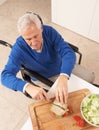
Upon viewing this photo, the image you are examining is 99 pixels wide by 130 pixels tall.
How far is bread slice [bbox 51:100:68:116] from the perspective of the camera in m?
1.03

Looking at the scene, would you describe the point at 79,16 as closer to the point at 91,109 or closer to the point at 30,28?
the point at 30,28

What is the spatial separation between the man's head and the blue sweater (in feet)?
0.33

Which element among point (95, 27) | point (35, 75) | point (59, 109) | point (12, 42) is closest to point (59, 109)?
point (59, 109)

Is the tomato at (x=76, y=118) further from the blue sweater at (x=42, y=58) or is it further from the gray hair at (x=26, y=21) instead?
the gray hair at (x=26, y=21)

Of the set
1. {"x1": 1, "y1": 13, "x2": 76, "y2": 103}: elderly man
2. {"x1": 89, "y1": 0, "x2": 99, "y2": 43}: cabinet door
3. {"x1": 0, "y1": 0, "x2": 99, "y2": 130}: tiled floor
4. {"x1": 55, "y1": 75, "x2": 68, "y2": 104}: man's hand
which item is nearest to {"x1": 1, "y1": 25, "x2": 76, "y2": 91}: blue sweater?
{"x1": 1, "y1": 13, "x2": 76, "y2": 103}: elderly man

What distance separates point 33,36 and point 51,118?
18.1 inches

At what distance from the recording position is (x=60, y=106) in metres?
1.03

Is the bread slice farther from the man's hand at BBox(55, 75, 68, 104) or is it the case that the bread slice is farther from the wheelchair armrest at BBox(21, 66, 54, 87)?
the wheelchair armrest at BBox(21, 66, 54, 87)

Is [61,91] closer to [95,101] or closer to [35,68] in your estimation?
[95,101]

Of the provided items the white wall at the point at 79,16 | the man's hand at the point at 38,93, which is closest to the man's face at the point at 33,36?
the man's hand at the point at 38,93

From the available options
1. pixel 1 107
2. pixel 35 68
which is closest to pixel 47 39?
pixel 35 68

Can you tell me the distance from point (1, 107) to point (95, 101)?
1.15 meters

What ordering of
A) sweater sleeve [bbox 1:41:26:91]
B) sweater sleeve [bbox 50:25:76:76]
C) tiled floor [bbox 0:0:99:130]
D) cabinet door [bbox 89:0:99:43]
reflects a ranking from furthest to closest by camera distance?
cabinet door [bbox 89:0:99:43], tiled floor [bbox 0:0:99:130], sweater sleeve [bbox 50:25:76:76], sweater sleeve [bbox 1:41:26:91]

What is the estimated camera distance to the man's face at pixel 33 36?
42.3 inches
